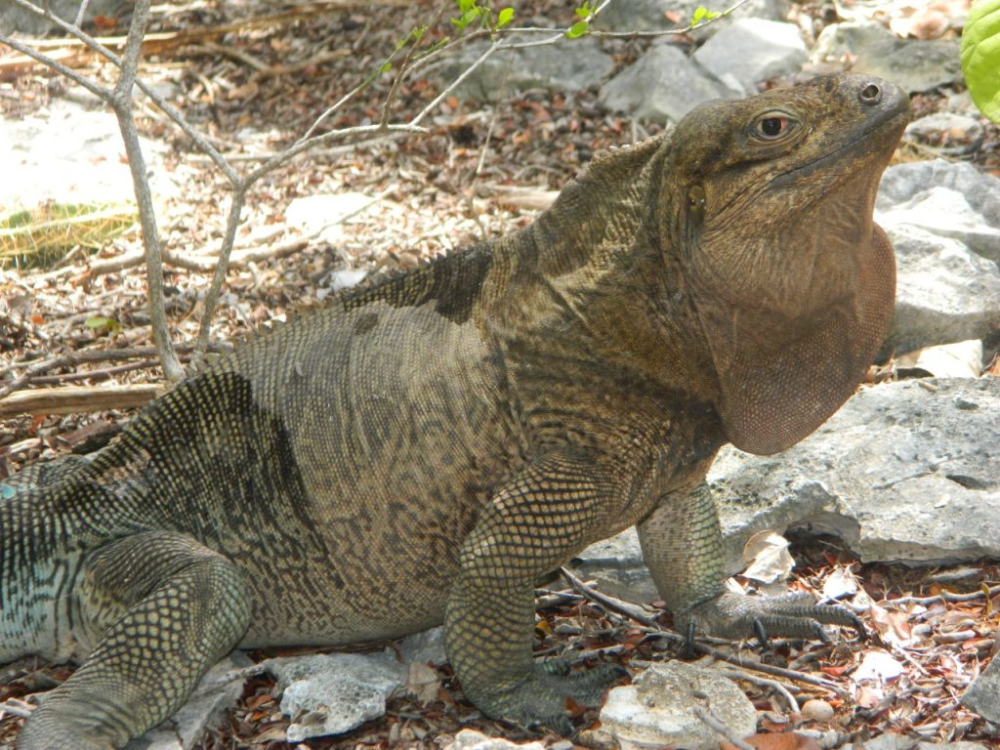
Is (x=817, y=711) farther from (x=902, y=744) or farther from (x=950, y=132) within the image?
(x=950, y=132)

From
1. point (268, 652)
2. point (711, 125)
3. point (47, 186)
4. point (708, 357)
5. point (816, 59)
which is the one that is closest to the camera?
point (711, 125)

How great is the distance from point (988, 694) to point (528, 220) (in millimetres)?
6299

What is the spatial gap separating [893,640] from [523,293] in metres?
2.34

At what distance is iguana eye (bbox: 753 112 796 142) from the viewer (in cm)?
427

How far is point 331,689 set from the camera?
5.16 m

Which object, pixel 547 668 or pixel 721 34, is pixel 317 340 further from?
pixel 721 34

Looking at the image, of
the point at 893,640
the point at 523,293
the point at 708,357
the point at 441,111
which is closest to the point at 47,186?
the point at 441,111

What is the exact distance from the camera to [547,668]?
530 centimetres

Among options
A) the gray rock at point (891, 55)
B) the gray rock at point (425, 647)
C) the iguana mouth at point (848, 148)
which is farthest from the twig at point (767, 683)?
the gray rock at point (891, 55)

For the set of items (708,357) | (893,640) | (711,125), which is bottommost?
(893,640)

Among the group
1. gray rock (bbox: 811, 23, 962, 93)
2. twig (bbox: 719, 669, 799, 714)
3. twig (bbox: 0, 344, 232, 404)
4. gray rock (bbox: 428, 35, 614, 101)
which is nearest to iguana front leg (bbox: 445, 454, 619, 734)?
twig (bbox: 719, 669, 799, 714)

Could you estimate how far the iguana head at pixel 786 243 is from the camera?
13.9 ft

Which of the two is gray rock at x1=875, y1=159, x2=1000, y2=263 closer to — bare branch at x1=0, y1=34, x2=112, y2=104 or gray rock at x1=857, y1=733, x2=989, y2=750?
gray rock at x1=857, y1=733, x2=989, y2=750

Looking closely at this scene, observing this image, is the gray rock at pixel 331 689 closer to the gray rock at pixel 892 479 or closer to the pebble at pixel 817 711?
the pebble at pixel 817 711
